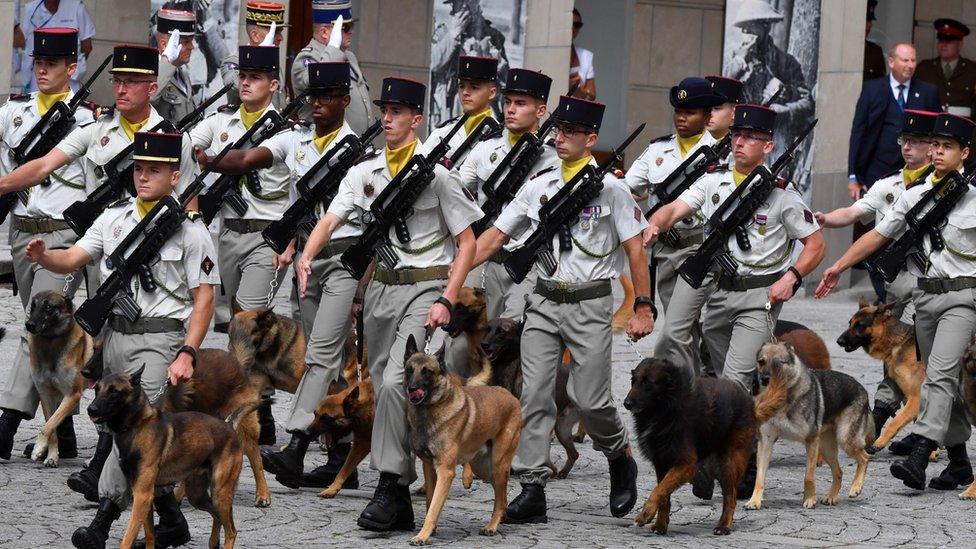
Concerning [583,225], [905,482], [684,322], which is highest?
[583,225]

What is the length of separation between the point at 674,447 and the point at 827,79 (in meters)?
10.1

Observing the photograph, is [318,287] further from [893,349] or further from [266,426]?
[893,349]

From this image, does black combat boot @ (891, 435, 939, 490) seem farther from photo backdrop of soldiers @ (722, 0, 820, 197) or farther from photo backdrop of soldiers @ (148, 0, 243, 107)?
photo backdrop of soldiers @ (148, 0, 243, 107)

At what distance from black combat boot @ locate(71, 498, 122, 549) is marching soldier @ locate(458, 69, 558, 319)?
3.58 metres

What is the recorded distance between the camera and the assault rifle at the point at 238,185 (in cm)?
1226

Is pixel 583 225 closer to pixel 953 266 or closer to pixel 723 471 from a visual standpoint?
pixel 723 471

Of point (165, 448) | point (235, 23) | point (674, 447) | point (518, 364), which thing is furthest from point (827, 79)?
point (165, 448)

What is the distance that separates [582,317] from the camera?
10234 mm

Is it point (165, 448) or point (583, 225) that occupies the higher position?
point (583, 225)

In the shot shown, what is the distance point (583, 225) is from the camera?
33.7 ft

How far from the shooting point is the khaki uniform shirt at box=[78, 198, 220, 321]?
942cm

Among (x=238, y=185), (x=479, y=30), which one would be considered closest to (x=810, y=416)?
(x=238, y=185)

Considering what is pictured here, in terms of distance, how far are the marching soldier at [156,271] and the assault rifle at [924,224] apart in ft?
14.4

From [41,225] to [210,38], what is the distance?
24.5 ft
